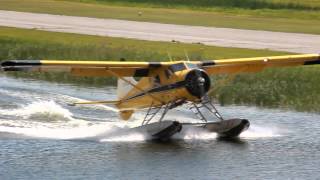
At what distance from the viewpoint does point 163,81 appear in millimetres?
25484

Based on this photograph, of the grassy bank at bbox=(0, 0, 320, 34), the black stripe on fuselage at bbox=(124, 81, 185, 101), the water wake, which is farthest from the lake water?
the grassy bank at bbox=(0, 0, 320, 34)

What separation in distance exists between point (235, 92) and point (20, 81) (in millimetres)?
8463

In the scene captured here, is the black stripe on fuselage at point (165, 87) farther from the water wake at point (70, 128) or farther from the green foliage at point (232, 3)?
the green foliage at point (232, 3)

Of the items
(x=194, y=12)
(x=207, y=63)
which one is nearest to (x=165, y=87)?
(x=207, y=63)

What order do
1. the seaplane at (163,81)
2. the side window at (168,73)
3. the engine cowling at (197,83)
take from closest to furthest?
1. the engine cowling at (197,83)
2. the seaplane at (163,81)
3. the side window at (168,73)

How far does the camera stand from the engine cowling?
2381 centimetres

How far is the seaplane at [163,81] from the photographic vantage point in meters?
24.0

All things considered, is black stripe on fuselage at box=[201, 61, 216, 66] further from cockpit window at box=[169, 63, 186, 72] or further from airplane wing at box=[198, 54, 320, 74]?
cockpit window at box=[169, 63, 186, 72]

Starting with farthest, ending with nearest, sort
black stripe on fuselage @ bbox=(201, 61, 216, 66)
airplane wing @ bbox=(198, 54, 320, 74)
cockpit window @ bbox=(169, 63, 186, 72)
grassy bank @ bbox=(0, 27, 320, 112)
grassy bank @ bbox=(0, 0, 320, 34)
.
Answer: grassy bank @ bbox=(0, 0, 320, 34) → grassy bank @ bbox=(0, 27, 320, 112) → airplane wing @ bbox=(198, 54, 320, 74) → black stripe on fuselage @ bbox=(201, 61, 216, 66) → cockpit window @ bbox=(169, 63, 186, 72)

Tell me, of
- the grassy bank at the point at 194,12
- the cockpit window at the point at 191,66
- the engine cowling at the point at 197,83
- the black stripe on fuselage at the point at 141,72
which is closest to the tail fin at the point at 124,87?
the black stripe on fuselage at the point at 141,72

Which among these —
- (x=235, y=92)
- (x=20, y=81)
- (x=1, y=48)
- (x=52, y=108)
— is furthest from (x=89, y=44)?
(x=52, y=108)

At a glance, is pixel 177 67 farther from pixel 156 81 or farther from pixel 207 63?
pixel 207 63

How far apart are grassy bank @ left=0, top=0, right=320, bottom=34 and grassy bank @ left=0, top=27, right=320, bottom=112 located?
1166 cm

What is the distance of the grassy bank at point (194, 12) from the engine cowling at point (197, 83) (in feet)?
→ 94.7
